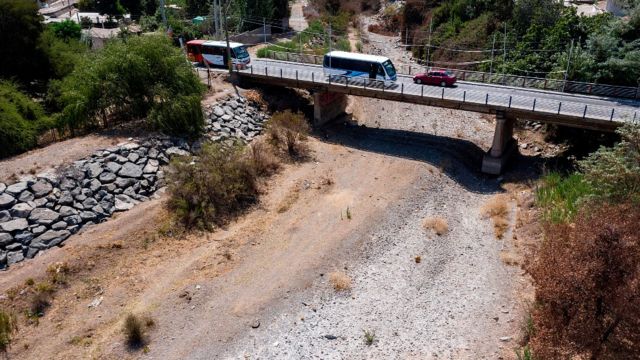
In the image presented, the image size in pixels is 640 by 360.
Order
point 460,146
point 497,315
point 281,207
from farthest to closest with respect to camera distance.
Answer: point 460,146
point 281,207
point 497,315

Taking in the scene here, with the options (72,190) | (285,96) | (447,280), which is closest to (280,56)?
(285,96)

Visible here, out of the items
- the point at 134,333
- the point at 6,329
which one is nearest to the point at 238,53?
the point at 134,333

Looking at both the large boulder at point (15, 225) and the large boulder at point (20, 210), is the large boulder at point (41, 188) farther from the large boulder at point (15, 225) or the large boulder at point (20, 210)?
the large boulder at point (15, 225)

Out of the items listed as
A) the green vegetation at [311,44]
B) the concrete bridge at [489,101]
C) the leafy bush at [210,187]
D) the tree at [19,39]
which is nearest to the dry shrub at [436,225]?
the concrete bridge at [489,101]

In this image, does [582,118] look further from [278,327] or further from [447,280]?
[278,327]

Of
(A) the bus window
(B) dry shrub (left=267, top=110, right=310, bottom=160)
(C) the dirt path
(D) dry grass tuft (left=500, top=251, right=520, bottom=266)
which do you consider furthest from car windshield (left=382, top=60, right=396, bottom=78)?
(C) the dirt path
